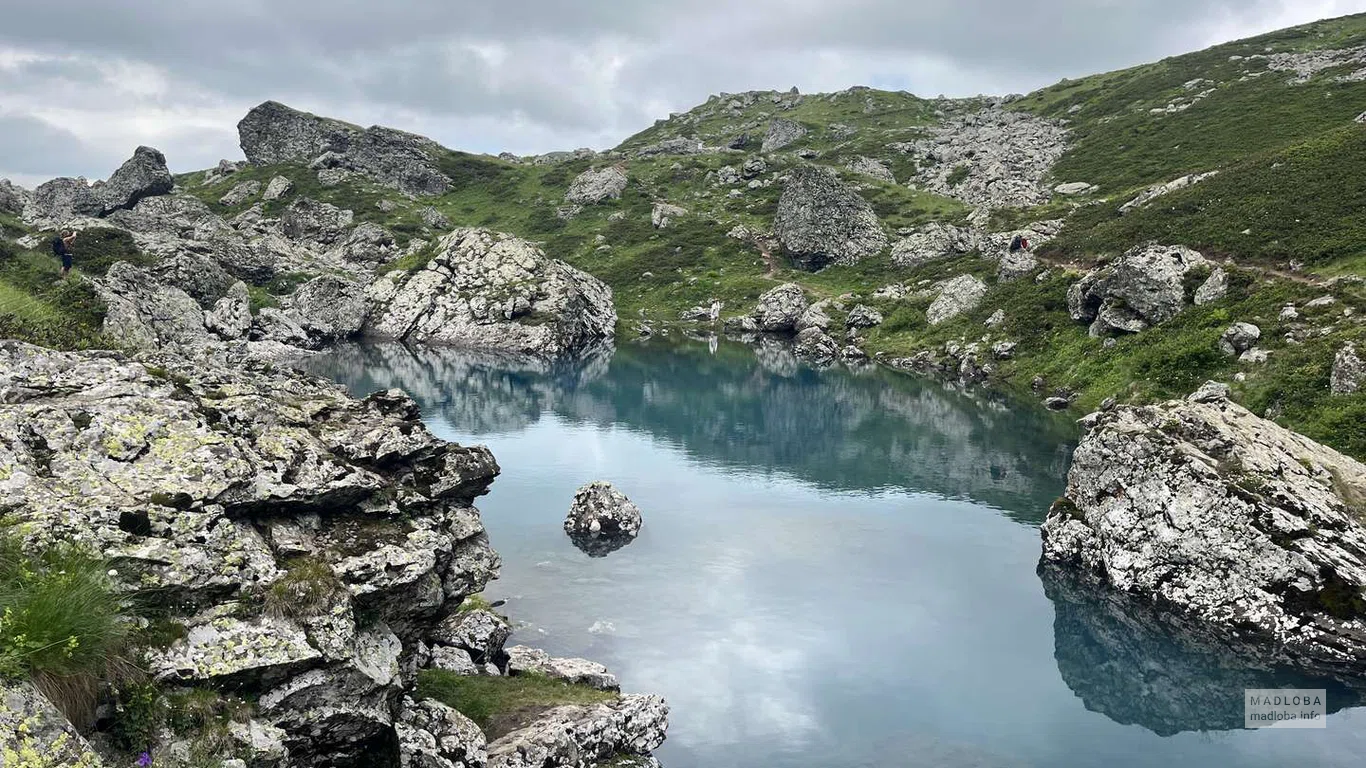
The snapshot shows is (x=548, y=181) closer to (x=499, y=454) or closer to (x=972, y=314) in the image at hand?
(x=972, y=314)

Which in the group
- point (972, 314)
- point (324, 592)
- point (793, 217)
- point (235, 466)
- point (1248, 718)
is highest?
point (793, 217)

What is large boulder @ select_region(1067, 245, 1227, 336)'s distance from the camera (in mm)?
68562

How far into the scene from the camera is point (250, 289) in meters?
110

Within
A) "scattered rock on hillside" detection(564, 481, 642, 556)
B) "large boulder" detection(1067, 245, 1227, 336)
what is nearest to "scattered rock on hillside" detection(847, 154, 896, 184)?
"large boulder" detection(1067, 245, 1227, 336)

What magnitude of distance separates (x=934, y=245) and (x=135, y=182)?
15935 cm

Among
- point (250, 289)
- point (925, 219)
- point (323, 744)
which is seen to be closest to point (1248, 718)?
point (323, 744)

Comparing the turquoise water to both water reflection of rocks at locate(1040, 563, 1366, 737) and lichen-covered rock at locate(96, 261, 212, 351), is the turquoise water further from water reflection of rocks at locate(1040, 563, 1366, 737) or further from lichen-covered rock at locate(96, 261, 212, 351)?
lichen-covered rock at locate(96, 261, 212, 351)

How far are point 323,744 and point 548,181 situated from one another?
618 ft

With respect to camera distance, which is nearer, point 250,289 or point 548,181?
point 250,289

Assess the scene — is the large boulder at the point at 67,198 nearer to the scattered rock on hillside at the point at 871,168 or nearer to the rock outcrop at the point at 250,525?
the scattered rock on hillside at the point at 871,168

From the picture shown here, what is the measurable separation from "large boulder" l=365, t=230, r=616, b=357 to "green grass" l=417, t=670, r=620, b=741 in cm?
8448

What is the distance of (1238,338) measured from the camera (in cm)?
5731

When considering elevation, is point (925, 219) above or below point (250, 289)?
above

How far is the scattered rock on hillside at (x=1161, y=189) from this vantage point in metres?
95.0
